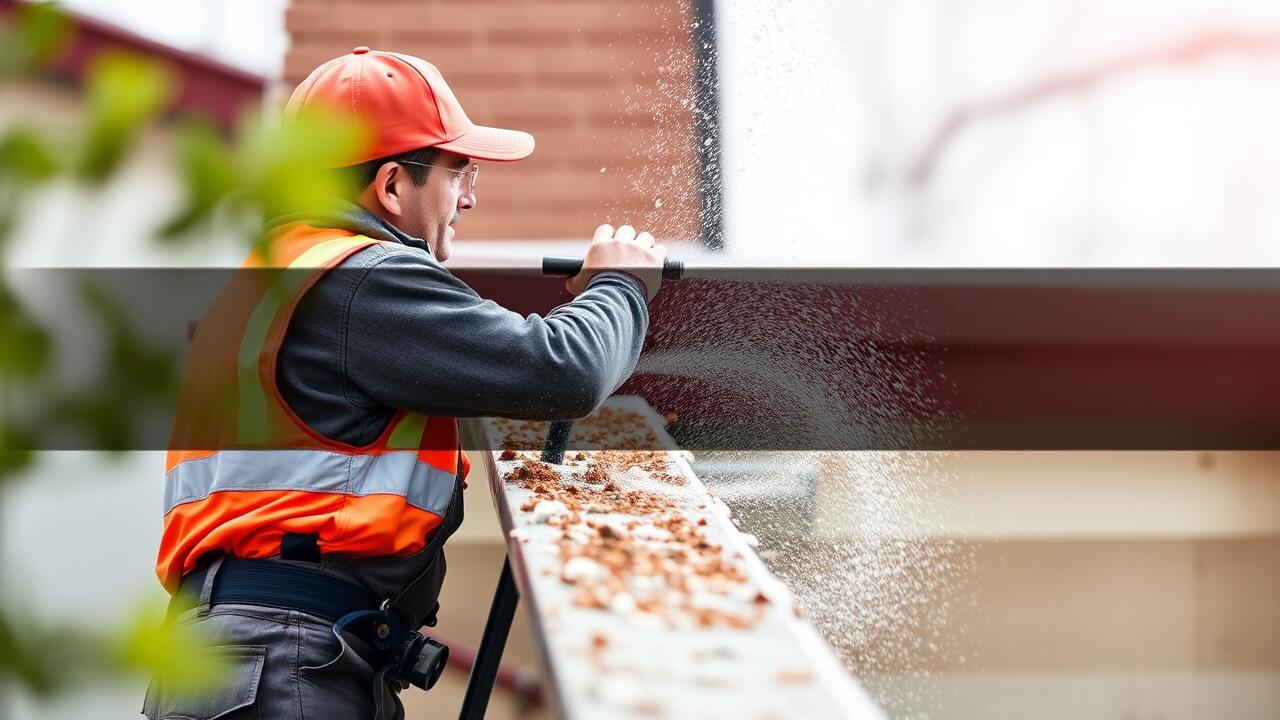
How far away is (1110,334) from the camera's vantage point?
7.87ft

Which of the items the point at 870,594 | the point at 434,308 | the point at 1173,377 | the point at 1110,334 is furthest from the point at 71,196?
the point at 1173,377

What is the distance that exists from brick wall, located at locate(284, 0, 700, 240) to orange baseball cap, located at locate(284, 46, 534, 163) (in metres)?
1.26

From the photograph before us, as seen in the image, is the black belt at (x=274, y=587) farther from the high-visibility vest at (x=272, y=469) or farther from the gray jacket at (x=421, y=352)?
the gray jacket at (x=421, y=352)

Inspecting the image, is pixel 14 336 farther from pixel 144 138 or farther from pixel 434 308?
pixel 434 308

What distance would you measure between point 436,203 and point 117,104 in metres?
1.04

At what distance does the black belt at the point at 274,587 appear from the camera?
1.06m

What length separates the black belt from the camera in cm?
106

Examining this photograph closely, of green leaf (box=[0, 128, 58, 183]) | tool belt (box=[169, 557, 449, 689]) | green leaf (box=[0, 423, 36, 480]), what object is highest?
green leaf (box=[0, 128, 58, 183])

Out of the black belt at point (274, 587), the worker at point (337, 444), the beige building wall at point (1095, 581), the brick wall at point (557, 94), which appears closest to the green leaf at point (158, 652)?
the worker at point (337, 444)

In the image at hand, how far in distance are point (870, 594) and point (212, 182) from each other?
7.43 ft

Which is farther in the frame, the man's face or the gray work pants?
the man's face

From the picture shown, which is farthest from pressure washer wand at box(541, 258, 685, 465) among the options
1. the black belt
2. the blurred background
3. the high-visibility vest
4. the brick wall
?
the brick wall

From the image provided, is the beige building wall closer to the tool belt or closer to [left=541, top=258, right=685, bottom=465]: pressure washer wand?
[left=541, top=258, right=685, bottom=465]: pressure washer wand

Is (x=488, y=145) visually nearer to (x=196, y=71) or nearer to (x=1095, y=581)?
(x=196, y=71)
